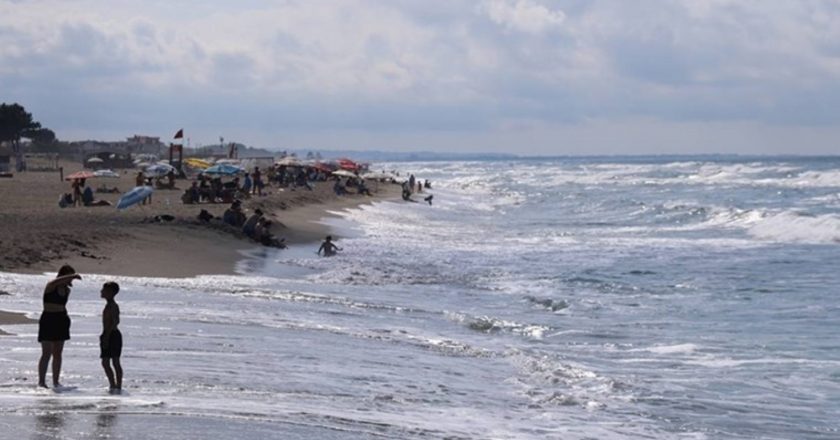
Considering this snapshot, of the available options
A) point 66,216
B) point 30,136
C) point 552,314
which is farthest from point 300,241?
point 30,136

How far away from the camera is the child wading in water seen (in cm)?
1166

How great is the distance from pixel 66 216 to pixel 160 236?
4401mm

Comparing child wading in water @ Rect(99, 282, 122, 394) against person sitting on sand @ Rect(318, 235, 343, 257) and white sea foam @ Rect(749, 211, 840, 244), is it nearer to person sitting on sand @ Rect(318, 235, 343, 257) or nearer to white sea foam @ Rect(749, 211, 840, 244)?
person sitting on sand @ Rect(318, 235, 343, 257)

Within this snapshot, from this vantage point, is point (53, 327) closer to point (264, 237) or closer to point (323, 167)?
point (264, 237)

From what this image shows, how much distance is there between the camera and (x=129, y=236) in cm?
2905

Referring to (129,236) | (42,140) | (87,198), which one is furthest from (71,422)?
(42,140)

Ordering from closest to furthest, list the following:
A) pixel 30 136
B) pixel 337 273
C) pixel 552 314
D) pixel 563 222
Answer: pixel 552 314, pixel 337 273, pixel 563 222, pixel 30 136

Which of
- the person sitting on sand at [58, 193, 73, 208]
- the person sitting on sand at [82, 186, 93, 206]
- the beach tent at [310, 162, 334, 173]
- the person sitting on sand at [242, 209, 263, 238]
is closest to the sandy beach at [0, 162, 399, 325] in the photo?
the person sitting on sand at [242, 209, 263, 238]

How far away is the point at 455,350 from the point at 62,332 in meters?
6.70

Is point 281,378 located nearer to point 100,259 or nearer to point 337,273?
point 100,259

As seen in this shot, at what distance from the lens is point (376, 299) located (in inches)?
906

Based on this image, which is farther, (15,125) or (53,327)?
(15,125)

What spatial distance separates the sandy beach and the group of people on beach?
393 centimetres

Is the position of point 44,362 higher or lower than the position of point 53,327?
lower
